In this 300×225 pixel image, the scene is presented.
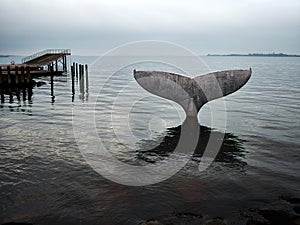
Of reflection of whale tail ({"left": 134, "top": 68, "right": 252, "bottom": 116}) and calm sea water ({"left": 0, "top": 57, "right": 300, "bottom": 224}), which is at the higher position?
reflection of whale tail ({"left": 134, "top": 68, "right": 252, "bottom": 116})

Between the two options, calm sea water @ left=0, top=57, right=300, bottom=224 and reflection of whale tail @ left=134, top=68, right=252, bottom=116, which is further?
reflection of whale tail @ left=134, top=68, right=252, bottom=116

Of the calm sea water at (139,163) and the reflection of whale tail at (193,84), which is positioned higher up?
the reflection of whale tail at (193,84)

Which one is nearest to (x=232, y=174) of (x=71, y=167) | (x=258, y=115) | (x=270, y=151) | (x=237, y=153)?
(x=237, y=153)

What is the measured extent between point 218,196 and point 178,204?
126cm

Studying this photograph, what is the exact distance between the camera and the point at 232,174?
10.2 m

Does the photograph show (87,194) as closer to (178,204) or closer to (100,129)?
(178,204)

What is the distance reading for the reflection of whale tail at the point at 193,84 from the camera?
14.1m

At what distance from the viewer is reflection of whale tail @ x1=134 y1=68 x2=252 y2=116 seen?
14117 mm

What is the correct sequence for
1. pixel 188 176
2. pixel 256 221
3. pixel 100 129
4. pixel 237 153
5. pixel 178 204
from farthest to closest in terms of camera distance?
pixel 100 129 < pixel 237 153 < pixel 188 176 < pixel 178 204 < pixel 256 221

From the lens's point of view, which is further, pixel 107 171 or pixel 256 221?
pixel 107 171

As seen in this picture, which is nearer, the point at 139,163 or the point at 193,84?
the point at 139,163

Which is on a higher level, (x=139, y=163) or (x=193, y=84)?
(x=193, y=84)

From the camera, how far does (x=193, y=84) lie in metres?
14.8

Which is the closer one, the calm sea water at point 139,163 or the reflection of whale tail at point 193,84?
the calm sea water at point 139,163
